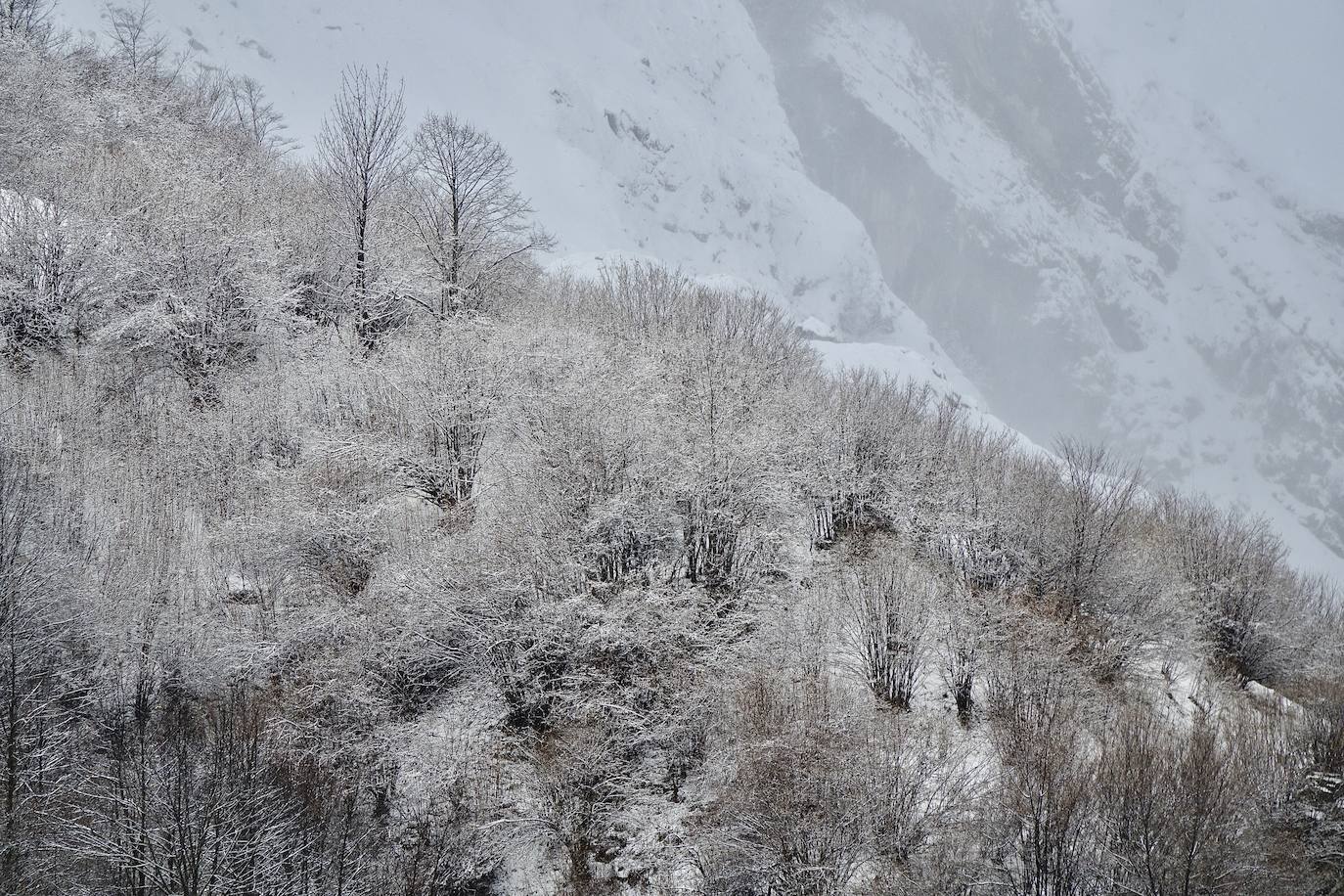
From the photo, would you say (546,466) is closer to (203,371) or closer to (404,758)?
(404,758)

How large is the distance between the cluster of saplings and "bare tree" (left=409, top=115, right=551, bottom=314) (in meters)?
2.21

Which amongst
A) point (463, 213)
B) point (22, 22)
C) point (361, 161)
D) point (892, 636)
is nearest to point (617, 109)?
point (22, 22)

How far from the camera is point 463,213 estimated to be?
104 feet

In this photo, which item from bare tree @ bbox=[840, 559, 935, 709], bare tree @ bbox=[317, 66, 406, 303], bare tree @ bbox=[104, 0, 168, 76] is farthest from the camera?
bare tree @ bbox=[104, 0, 168, 76]

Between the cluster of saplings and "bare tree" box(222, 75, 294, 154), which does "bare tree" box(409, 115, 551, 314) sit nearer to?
the cluster of saplings

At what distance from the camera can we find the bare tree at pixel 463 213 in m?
30.5

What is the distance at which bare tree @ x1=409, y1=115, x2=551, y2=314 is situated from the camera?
3052 centimetres

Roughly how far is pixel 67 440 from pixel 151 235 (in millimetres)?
8919

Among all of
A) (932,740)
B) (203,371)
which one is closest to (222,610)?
(203,371)

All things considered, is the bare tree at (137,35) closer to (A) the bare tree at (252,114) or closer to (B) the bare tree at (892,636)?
(A) the bare tree at (252,114)

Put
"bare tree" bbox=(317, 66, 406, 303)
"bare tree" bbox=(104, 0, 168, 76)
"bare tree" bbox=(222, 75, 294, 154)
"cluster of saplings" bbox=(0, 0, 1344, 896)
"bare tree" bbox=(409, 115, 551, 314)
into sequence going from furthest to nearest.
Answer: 1. "bare tree" bbox=(222, 75, 294, 154)
2. "bare tree" bbox=(104, 0, 168, 76)
3. "bare tree" bbox=(409, 115, 551, 314)
4. "bare tree" bbox=(317, 66, 406, 303)
5. "cluster of saplings" bbox=(0, 0, 1344, 896)

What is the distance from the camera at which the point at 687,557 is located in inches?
814

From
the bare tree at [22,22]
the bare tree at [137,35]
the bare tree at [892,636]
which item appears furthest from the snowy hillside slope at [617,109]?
the bare tree at [892,636]

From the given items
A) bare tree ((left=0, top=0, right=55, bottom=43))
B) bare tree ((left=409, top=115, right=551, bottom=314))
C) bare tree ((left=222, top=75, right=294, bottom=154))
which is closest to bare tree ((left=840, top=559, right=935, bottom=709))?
bare tree ((left=409, top=115, right=551, bottom=314))
